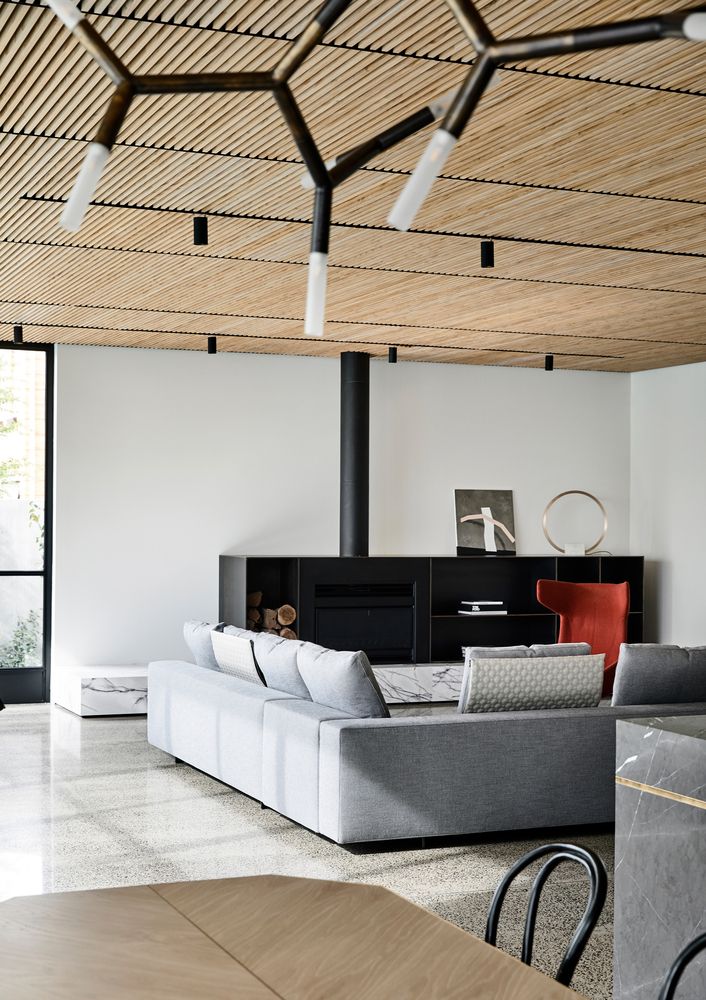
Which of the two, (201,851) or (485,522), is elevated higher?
(485,522)

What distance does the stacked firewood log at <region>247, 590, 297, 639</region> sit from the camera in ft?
31.8

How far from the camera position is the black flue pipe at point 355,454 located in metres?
9.95

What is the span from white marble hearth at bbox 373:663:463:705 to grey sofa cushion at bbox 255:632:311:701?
332cm

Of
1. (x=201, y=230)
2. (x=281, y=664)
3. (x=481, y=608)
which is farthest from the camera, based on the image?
(x=481, y=608)

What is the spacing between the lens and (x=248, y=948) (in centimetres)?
192

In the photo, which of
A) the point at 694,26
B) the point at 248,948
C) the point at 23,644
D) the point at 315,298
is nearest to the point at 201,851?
the point at 248,948

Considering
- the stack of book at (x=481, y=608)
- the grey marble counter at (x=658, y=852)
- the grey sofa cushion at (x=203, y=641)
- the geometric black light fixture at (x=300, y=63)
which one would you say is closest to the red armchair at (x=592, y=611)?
the stack of book at (x=481, y=608)

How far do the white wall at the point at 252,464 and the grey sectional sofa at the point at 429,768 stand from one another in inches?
152

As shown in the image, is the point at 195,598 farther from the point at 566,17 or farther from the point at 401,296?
the point at 566,17

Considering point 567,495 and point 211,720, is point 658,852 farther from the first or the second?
point 567,495

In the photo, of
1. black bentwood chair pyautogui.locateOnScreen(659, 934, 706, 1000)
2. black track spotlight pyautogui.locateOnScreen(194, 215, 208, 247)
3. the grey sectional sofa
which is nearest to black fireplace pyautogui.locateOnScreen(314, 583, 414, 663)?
the grey sectional sofa

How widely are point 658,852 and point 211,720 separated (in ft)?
11.5

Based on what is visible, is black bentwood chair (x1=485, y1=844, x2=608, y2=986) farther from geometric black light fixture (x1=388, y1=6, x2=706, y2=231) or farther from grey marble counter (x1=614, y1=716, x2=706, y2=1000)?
geometric black light fixture (x1=388, y1=6, x2=706, y2=231)

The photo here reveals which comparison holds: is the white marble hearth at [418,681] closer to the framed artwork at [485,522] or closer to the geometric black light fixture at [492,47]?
the framed artwork at [485,522]
